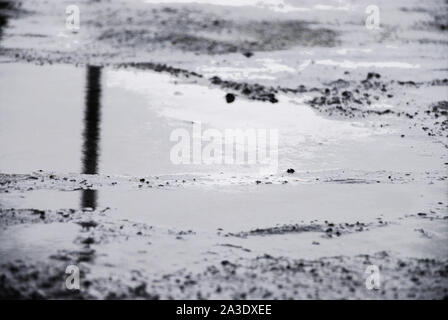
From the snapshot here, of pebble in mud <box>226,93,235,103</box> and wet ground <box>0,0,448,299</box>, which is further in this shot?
pebble in mud <box>226,93,235,103</box>

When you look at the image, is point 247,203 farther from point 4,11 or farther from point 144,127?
point 4,11

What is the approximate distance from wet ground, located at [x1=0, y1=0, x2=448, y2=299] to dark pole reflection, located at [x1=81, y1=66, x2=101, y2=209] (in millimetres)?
25

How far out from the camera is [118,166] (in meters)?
5.29

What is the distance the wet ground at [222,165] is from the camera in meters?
3.65

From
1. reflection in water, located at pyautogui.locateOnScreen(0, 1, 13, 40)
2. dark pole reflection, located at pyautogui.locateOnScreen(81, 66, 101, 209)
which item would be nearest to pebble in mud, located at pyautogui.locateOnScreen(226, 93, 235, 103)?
dark pole reflection, located at pyautogui.locateOnScreen(81, 66, 101, 209)

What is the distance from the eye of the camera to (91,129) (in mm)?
6160

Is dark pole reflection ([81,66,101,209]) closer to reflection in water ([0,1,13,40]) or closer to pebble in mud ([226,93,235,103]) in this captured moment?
pebble in mud ([226,93,235,103])

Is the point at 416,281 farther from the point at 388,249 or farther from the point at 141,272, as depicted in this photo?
the point at 141,272

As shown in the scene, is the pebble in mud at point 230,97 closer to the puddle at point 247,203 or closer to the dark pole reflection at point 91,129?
Result: the dark pole reflection at point 91,129

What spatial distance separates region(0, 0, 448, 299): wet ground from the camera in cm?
365

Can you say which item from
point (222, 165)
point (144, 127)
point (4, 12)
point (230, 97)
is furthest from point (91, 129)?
point (4, 12)

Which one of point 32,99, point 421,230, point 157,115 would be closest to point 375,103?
point 157,115

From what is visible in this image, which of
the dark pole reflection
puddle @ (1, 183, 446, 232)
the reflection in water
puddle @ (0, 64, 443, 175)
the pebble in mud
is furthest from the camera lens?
the reflection in water

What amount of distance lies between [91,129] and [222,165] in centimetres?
148
